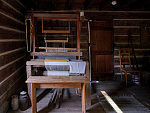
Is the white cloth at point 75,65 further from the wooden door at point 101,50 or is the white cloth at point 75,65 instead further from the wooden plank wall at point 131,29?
the wooden plank wall at point 131,29

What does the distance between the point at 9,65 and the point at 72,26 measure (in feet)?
8.83

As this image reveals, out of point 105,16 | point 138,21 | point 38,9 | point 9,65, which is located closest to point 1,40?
point 9,65

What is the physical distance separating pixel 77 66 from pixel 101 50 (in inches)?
102

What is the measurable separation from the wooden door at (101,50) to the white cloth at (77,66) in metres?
2.40

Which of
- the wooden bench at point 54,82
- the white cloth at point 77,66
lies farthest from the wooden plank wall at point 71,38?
the white cloth at point 77,66

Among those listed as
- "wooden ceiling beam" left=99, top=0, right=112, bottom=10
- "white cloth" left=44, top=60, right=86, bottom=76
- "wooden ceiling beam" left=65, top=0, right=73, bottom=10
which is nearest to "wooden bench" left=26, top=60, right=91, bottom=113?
"white cloth" left=44, top=60, right=86, bottom=76

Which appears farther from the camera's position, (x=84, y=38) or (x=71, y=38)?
(x=84, y=38)

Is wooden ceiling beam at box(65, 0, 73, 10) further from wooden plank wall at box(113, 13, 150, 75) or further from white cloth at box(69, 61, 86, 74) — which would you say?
white cloth at box(69, 61, 86, 74)

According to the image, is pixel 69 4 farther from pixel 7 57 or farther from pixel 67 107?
pixel 67 107

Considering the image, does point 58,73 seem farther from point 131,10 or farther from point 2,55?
point 131,10

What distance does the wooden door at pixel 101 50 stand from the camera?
16.3 ft

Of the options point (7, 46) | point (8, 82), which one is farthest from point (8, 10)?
point (8, 82)

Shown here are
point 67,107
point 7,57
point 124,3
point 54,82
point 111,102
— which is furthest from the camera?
point 124,3

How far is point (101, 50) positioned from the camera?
503 cm
